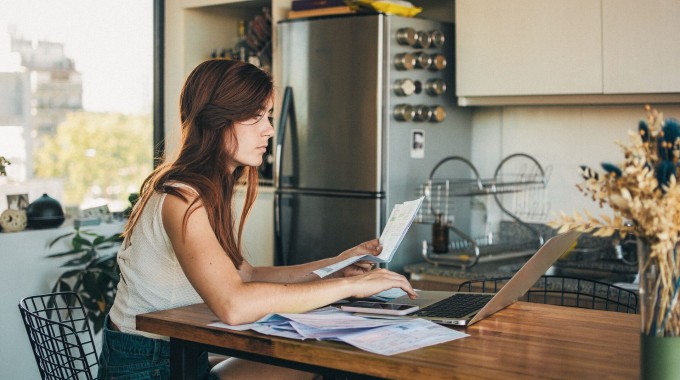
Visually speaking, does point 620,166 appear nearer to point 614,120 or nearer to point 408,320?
point 408,320

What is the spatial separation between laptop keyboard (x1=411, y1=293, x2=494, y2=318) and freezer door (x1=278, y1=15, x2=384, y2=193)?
148 cm

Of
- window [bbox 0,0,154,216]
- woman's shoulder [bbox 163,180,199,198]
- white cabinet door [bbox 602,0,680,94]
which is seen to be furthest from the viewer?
window [bbox 0,0,154,216]

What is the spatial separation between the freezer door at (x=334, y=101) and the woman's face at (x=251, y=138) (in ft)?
4.84

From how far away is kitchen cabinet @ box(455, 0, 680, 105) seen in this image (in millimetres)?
3139

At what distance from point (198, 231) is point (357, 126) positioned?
182 cm

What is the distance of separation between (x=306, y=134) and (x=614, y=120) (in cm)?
129

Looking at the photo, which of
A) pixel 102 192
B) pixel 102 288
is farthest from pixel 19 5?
pixel 102 288

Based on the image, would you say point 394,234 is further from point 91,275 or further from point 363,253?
point 91,275

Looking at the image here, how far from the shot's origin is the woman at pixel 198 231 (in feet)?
6.19

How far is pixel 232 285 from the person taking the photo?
5.98 feet

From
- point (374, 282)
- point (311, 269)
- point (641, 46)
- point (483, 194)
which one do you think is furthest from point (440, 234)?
point (374, 282)

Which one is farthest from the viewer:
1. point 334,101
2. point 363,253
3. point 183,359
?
point 334,101

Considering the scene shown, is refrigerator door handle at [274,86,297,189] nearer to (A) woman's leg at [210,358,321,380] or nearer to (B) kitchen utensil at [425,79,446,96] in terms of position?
(B) kitchen utensil at [425,79,446,96]

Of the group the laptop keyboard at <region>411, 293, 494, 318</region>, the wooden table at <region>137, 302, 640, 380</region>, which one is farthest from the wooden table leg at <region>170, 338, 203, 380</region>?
the laptop keyboard at <region>411, 293, 494, 318</region>
